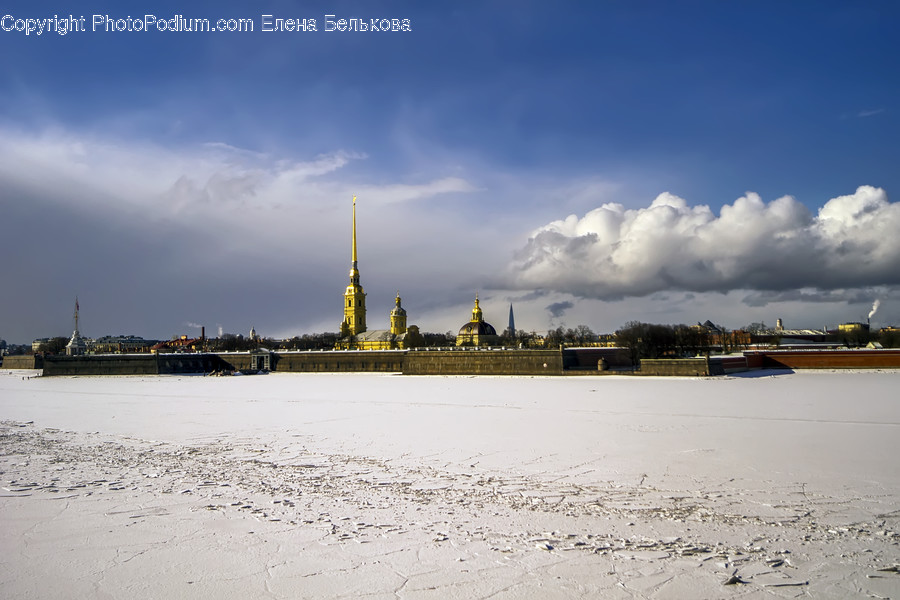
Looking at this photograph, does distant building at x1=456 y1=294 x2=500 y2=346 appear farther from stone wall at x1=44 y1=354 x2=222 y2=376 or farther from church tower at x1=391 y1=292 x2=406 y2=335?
stone wall at x1=44 y1=354 x2=222 y2=376

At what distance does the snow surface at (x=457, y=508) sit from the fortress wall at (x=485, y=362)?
2384 cm

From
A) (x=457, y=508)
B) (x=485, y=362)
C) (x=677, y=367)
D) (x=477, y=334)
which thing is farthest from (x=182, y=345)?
(x=457, y=508)

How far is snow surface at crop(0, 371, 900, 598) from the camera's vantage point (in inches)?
203

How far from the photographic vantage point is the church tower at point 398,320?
271 ft

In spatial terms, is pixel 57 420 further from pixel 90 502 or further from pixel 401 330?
pixel 401 330

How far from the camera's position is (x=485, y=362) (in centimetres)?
4106

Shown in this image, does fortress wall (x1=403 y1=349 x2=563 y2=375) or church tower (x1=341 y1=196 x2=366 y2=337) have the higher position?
church tower (x1=341 y1=196 x2=366 y2=337)

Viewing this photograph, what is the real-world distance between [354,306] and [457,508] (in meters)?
81.0

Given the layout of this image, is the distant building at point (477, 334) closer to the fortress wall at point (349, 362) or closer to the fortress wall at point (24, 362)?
the fortress wall at point (349, 362)

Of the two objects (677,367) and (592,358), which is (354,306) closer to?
(592,358)

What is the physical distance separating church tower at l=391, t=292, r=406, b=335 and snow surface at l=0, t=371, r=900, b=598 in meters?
67.3

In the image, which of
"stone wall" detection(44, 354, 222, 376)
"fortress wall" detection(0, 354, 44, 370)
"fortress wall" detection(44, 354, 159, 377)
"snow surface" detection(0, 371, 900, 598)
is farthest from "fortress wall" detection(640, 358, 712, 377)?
"fortress wall" detection(0, 354, 44, 370)

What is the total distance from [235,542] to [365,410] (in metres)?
12.2

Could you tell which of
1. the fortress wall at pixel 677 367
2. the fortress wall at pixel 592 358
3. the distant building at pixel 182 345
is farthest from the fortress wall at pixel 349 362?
the distant building at pixel 182 345
